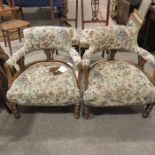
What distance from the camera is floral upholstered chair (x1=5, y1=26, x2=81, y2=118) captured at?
1680 millimetres

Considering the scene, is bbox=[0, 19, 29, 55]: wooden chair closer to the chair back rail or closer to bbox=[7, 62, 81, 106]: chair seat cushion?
the chair back rail

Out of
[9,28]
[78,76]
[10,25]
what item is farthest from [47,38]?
Result: [10,25]

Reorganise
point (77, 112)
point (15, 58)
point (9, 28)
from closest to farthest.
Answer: point (15, 58) → point (77, 112) → point (9, 28)

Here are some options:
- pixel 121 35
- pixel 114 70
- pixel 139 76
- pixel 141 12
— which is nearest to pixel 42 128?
pixel 114 70

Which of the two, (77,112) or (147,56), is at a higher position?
(147,56)

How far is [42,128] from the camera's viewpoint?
1.86 metres

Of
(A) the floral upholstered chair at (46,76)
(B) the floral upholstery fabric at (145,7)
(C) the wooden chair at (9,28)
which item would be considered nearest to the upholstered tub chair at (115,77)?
(A) the floral upholstered chair at (46,76)

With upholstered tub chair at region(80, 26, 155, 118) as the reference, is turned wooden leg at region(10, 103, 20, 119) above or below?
below

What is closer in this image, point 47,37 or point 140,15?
point 47,37

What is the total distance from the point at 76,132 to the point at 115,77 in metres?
0.62

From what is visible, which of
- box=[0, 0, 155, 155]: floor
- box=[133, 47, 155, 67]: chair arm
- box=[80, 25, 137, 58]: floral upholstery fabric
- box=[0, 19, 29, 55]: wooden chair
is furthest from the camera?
box=[0, 19, 29, 55]: wooden chair

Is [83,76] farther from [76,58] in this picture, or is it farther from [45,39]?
[45,39]

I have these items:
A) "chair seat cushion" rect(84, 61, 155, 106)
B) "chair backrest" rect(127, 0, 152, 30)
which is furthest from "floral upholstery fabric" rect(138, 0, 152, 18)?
"chair seat cushion" rect(84, 61, 155, 106)

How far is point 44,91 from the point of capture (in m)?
1.68
